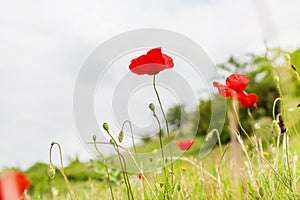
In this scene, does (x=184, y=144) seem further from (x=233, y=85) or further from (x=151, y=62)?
(x=151, y=62)

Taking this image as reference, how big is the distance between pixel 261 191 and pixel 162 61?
55cm

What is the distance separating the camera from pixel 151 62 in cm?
129

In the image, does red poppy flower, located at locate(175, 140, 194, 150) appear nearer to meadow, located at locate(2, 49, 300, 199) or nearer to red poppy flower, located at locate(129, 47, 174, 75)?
meadow, located at locate(2, 49, 300, 199)

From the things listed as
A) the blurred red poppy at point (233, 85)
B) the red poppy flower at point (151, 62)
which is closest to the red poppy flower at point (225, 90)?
the blurred red poppy at point (233, 85)

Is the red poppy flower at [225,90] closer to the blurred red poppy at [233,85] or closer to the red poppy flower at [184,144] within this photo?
A: the blurred red poppy at [233,85]

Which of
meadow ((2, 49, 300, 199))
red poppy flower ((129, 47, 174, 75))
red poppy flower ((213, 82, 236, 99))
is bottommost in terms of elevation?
meadow ((2, 49, 300, 199))

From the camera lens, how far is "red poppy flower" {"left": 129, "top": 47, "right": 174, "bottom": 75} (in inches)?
50.3

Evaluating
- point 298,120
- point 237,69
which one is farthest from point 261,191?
point 237,69

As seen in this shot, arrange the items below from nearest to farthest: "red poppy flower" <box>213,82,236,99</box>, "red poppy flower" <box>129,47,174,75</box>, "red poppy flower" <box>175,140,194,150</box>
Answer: "red poppy flower" <box>129,47,174,75</box> → "red poppy flower" <box>213,82,236,99</box> → "red poppy flower" <box>175,140,194,150</box>

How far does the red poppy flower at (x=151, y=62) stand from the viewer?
128cm

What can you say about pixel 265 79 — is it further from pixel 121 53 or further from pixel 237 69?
pixel 121 53

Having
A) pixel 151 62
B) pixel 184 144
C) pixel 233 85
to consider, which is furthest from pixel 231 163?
pixel 151 62

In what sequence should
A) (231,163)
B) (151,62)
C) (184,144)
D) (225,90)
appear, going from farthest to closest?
1. (231,163)
2. (184,144)
3. (225,90)
4. (151,62)

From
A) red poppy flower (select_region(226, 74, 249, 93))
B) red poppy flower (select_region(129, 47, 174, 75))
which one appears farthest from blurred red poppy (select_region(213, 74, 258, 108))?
red poppy flower (select_region(129, 47, 174, 75))
